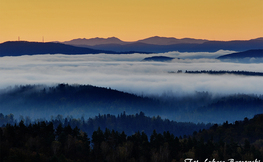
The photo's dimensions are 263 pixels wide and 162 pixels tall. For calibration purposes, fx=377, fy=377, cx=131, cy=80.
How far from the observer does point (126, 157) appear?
115000 millimetres

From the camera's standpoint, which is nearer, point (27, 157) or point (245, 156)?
point (27, 157)

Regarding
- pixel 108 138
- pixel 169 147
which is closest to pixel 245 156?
pixel 169 147

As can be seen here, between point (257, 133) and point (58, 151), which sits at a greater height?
point (58, 151)

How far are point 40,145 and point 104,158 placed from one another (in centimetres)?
2070

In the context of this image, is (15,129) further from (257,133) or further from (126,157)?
(257,133)

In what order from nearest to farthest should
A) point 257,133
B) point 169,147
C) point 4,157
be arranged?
point 4,157, point 169,147, point 257,133

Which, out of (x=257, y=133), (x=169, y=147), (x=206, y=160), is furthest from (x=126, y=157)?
(x=257, y=133)

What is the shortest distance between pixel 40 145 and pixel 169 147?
136 feet

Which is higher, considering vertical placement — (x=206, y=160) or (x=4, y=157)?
(x=4, y=157)

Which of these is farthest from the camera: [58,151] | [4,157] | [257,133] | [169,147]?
[257,133]

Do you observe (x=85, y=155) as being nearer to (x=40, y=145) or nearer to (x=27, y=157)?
(x=40, y=145)

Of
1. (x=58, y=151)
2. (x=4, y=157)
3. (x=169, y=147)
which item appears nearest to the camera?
(x=4, y=157)

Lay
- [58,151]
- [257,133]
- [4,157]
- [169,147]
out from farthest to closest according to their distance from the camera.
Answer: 1. [257,133]
2. [169,147]
3. [58,151]
4. [4,157]

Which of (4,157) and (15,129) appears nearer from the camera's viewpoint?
(4,157)
